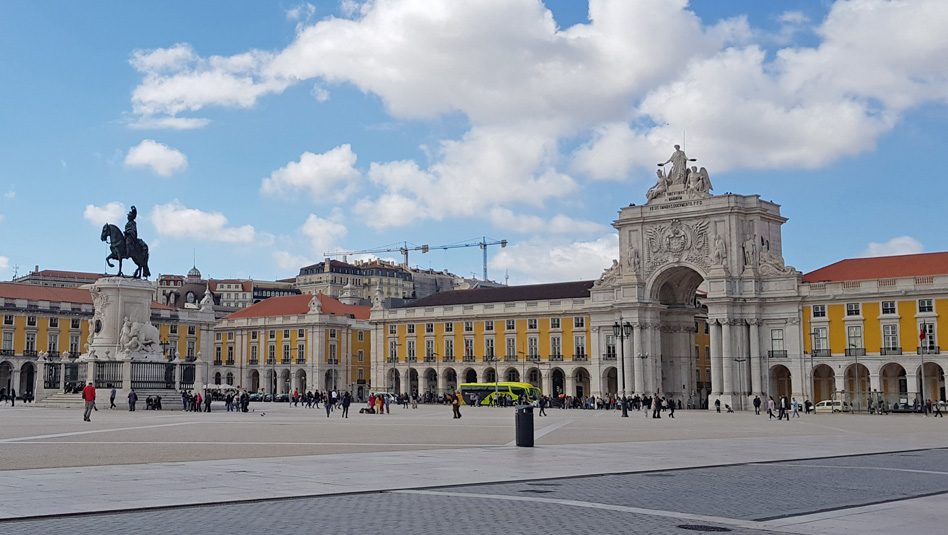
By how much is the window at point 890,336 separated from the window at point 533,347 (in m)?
33.1

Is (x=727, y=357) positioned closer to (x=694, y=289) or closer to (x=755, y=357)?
(x=755, y=357)

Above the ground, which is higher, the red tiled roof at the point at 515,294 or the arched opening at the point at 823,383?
the red tiled roof at the point at 515,294

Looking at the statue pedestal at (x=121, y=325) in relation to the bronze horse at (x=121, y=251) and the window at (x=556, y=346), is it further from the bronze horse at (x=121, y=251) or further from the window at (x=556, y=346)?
the window at (x=556, y=346)

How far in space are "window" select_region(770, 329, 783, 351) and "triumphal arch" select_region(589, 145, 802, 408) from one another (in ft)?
0.26

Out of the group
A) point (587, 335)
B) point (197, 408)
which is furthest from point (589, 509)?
point (587, 335)

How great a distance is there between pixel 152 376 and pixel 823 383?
5415 centimetres

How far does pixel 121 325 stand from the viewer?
194 ft

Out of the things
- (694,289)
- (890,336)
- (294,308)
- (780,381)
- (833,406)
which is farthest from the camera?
(294,308)

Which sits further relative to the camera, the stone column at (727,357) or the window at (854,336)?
the stone column at (727,357)

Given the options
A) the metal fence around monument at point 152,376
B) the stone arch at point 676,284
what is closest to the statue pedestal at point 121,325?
the metal fence around monument at point 152,376

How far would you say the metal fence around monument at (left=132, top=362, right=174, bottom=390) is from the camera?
189ft

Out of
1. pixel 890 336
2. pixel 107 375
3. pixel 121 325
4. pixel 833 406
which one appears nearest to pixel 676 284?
pixel 890 336

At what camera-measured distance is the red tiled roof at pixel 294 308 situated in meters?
120

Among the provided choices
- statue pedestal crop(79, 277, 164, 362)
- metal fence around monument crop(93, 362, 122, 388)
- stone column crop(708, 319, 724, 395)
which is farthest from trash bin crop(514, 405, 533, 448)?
stone column crop(708, 319, 724, 395)
